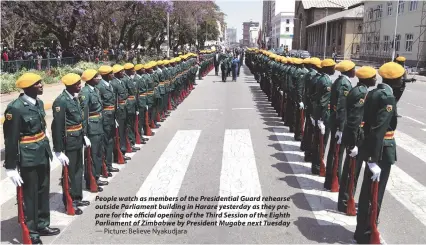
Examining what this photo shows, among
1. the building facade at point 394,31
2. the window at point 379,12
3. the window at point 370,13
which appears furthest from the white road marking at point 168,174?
the window at point 370,13

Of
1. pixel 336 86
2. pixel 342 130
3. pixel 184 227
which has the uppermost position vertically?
pixel 336 86

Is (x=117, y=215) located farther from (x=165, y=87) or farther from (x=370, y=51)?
(x=370, y=51)

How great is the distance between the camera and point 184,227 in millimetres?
5430

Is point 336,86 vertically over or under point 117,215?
over

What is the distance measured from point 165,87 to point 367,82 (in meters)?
7.91

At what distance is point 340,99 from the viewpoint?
649 cm

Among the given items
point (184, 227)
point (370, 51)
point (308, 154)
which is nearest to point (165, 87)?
point (308, 154)

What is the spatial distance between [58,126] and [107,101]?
6.07ft

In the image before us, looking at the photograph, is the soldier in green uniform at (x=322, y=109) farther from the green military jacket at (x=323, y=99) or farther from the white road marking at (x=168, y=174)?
the white road marking at (x=168, y=174)

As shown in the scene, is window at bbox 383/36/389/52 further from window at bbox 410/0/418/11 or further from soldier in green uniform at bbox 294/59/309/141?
soldier in green uniform at bbox 294/59/309/141

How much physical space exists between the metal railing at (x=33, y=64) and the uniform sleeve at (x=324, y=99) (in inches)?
686

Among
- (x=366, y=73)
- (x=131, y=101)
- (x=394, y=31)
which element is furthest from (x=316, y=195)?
(x=394, y=31)

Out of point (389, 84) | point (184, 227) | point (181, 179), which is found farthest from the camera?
point (181, 179)

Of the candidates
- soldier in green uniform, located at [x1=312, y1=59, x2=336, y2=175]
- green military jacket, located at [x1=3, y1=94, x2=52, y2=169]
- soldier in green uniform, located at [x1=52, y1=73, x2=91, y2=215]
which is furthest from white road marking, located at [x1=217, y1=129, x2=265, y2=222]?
green military jacket, located at [x1=3, y1=94, x2=52, y2=169]
